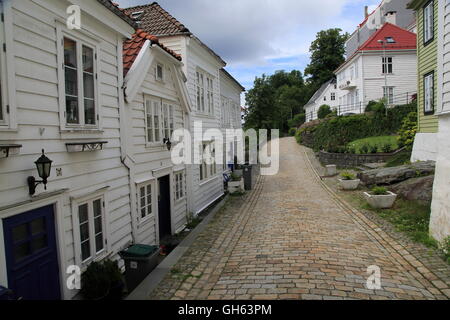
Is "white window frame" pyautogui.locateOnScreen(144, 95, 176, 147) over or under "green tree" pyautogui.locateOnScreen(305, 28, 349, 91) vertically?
under

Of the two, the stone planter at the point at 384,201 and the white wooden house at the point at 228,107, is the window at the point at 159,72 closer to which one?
the stone planter at the point at 384,201

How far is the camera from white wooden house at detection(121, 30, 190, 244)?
27.7 feet

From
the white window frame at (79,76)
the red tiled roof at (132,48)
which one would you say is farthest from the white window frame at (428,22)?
the white window frame at (79,76)

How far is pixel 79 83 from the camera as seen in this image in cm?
623

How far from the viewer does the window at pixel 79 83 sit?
601cm

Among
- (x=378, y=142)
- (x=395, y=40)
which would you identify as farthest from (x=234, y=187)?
(x=395, y=40)

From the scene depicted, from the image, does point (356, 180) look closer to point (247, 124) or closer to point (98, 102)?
point (98, 102)

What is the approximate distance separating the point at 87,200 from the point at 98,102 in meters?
1.95

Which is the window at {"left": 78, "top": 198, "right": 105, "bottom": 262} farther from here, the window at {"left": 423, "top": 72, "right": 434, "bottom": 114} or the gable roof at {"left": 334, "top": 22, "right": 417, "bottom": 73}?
the gable roof at {"left": 334, "top": 22, "right": 417, "bottom": 73}

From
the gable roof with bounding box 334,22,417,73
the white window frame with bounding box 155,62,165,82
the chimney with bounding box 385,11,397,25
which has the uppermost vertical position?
the chimney with bounding box 385,11,397,25

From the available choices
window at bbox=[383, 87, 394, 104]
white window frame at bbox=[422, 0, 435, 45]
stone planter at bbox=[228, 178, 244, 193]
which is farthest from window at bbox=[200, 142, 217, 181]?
window at bbox=[383, 87, 394, 104]

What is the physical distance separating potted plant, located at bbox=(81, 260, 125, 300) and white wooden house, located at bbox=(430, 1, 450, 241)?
674 centimetres

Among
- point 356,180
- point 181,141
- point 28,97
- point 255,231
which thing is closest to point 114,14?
point 28,97

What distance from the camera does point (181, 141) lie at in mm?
12438
